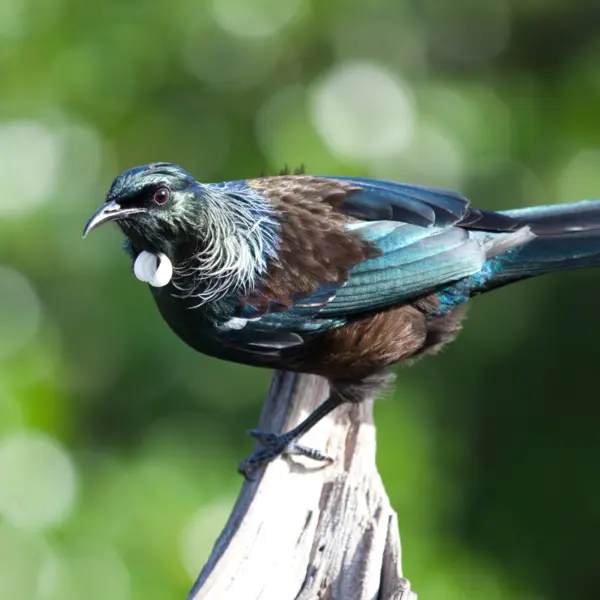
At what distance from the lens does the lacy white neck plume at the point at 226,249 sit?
313 centimetres

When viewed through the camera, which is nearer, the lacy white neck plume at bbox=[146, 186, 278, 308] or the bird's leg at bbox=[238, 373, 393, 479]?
the lacy white neck plume at bbox=[146, 186, 278, 308]

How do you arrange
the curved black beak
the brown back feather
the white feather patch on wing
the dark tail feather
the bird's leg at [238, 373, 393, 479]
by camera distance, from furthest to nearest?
the dark tail feather, the bird's leg at [238, 373, 393, 479], the brown back feather, the white feather patch on wing, the curved black beak

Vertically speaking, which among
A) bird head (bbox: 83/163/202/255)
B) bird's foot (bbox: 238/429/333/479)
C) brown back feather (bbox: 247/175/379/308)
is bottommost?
bird's foot (bbox: 238/429/333/479)

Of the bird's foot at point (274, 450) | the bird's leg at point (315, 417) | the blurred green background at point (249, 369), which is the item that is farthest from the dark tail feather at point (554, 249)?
the blurred green background at point (249, 369)

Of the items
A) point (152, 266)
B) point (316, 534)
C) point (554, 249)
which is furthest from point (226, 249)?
point (554, 249)

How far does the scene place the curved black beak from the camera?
288cm

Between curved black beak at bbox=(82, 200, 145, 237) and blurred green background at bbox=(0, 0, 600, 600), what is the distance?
1447 mm

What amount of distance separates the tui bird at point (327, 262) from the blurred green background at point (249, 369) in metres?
0.89

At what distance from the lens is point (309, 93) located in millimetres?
4598

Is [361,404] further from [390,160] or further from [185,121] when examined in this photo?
[185,121]

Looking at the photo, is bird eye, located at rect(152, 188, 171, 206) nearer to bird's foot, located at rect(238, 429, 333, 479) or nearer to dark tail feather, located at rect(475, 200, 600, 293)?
bird's foot, located at rect(238, 429, 333, 479)

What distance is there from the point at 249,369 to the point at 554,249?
1.54 m

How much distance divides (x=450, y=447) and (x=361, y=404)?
1099 millimetres

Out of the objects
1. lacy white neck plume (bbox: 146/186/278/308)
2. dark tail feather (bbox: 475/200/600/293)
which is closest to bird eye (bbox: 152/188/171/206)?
lacy white neck plume (bbox: 146/186/278/308)
